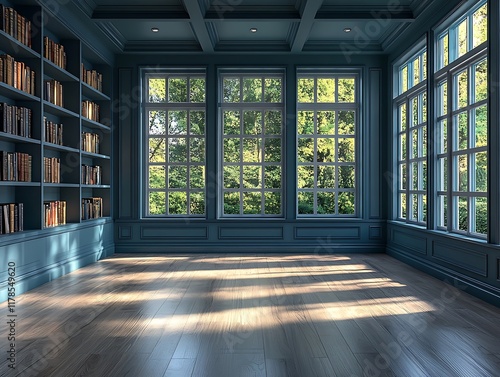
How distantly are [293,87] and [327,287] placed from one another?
394 centimetres

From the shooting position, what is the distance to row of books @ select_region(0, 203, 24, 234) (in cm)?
430

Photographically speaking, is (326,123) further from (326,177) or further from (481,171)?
(481,171)

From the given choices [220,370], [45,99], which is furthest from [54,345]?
[45,99]

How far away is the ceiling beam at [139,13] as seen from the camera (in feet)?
19.1

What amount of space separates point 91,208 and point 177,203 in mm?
1491

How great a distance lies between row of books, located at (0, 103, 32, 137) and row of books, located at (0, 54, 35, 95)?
0.23 m

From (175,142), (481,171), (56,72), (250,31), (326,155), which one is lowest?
(481,171)

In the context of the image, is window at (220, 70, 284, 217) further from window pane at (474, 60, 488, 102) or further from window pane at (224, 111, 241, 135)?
window pane at (474, 60, 488, 102)

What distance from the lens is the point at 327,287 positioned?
4.68 meters

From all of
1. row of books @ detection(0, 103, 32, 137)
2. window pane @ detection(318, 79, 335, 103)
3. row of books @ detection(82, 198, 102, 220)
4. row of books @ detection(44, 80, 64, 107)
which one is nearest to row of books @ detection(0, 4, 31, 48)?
row of books @ detection(44, 80, 64, 107)

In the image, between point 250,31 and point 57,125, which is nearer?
point 57,125

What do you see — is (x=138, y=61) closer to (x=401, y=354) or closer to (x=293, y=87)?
(x=293, y=87)

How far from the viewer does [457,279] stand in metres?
4.65

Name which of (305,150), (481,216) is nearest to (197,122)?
(305,150)
